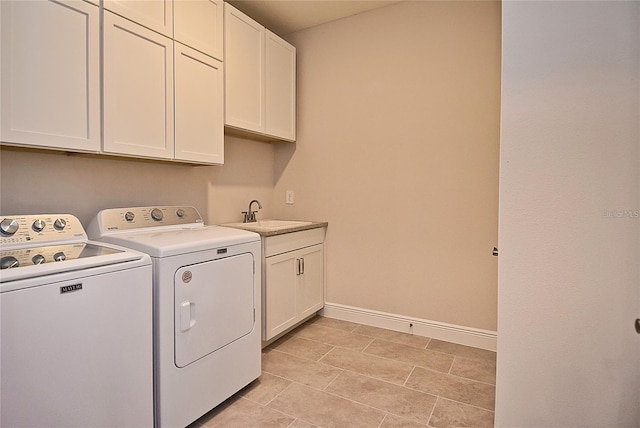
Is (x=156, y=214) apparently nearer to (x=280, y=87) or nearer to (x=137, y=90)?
(x=137, y=90)

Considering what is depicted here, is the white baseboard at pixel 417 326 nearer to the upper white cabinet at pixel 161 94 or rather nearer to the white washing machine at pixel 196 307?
the white washing machine at pixel 196 307

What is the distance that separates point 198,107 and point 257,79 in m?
0.68

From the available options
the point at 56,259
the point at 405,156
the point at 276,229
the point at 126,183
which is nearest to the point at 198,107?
the point at 126,183

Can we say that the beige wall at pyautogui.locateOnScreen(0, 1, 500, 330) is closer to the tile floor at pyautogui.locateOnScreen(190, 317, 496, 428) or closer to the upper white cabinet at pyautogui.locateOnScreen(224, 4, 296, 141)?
the upper white cabinet at pyautogui.locateOnScreen(224, 4, 296, 141)

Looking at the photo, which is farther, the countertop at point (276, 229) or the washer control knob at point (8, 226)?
the countertop at point (276, 229)

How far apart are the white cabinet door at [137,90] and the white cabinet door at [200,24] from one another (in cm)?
14

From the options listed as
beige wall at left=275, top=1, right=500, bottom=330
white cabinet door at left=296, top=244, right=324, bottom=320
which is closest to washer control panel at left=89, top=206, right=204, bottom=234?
white cabinet door at left=296, top=244, right=324, bottom=320

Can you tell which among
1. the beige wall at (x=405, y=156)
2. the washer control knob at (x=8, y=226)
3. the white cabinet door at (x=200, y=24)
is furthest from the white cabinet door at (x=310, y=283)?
the washer control knob at (x=8, y=226)

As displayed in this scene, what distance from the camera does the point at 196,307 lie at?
1.66m

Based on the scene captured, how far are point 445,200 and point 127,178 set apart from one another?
Result: 7.23 ft

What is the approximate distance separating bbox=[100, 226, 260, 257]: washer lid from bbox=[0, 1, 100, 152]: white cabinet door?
481 millimetres

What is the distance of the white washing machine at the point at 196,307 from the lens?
1.54 m

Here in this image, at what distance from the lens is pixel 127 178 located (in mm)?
2127

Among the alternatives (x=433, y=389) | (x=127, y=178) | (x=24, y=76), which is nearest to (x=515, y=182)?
(x=433, y=389)
